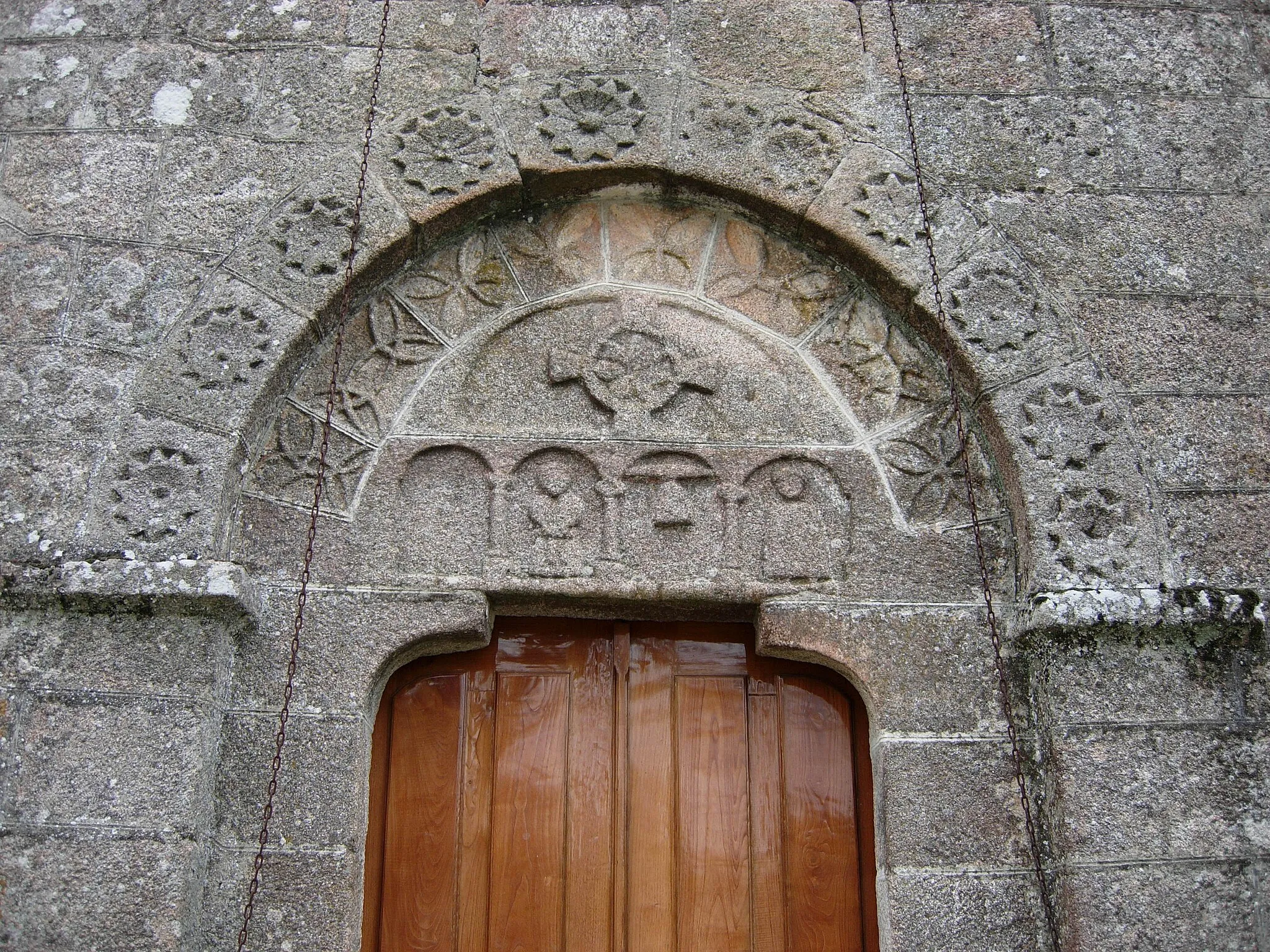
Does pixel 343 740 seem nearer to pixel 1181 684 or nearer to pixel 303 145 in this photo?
pixel 303 145

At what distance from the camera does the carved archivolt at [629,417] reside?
317 cm

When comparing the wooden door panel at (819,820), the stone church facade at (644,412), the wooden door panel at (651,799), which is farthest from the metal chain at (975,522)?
the wooden door panel at (651,799)

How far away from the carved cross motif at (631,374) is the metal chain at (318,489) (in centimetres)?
63

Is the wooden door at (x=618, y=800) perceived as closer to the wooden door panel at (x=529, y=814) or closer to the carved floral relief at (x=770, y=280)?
the wooden door panel at (x=529, y=814)

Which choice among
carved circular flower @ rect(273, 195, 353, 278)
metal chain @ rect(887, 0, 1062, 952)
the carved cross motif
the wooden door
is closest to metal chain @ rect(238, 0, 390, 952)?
carved circular flower @ rect(273, 195, 353, 278)

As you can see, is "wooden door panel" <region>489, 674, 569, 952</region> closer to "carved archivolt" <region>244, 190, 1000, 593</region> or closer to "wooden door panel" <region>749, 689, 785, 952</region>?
"carved archivolt" <region>244, 190, 1000, 593</region>

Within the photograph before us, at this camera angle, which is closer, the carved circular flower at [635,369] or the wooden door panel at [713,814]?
the wooden door panel at [713,814]

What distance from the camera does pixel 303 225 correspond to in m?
3.28

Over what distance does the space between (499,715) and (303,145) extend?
5.99 feet

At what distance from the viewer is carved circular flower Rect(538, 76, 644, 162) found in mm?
3395

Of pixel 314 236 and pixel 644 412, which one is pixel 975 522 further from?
pixel 314 236

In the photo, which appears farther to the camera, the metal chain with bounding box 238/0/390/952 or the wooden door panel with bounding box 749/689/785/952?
the wooden door panel with bounding box 749/689/785/952

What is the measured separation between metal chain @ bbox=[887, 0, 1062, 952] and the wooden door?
0.42 meters

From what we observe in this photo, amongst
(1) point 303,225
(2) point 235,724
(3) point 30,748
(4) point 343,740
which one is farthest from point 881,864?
(1) point 303,225
